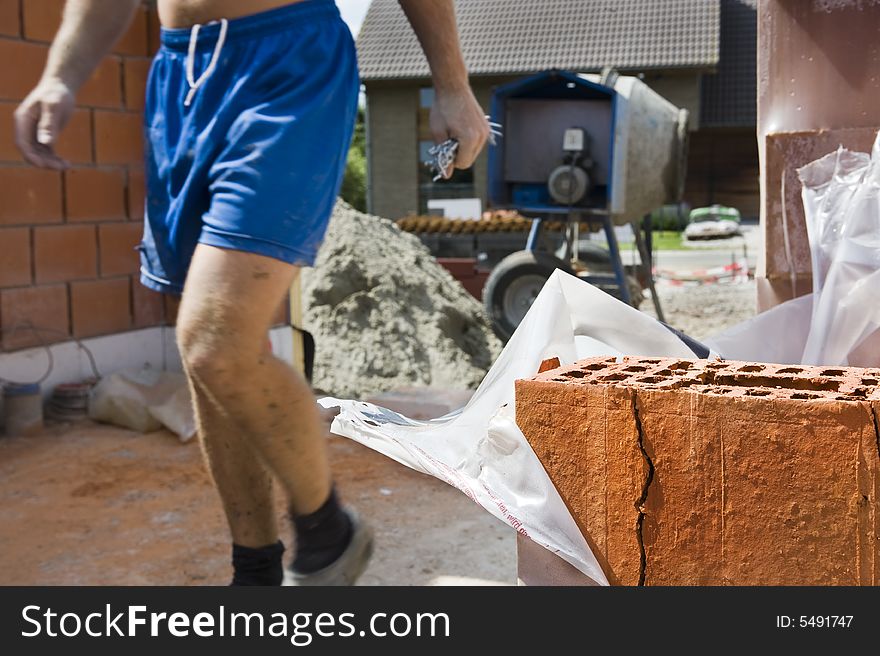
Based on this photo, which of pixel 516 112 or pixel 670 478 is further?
pixel 516 112

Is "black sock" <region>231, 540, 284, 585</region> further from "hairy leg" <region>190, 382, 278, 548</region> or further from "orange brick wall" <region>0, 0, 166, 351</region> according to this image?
"orange brick wall" <region>0, 0, 166, 351</region>

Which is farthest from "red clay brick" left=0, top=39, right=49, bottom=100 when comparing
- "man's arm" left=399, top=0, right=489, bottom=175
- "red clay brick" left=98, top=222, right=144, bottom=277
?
"man's arm" left=399, top=0, right=489, bottom=175

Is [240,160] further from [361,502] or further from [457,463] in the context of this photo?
[361,502]

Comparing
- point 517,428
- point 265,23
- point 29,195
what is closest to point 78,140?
point 29,195

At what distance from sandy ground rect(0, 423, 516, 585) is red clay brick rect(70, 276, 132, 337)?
0.55m

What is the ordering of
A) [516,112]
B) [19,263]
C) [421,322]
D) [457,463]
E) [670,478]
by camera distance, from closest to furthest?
A: [670,478] → [457,463] → [19,263] → [421,322] → [516,112]

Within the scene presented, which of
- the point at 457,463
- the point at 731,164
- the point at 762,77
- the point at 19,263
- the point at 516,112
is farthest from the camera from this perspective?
the point at 731,164

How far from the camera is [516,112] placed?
772cm

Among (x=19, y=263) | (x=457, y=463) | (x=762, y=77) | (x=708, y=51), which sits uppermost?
(x=708, y=51)

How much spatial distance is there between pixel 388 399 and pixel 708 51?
17.7 meters

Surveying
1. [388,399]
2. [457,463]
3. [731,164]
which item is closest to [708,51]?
[731,164]

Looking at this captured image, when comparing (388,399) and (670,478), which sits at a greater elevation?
(670,478)

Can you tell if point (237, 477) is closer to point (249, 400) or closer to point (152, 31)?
point (249, 400)

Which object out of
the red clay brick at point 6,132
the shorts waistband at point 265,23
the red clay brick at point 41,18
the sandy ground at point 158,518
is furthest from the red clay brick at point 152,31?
the shorts waistband at point 265,23
